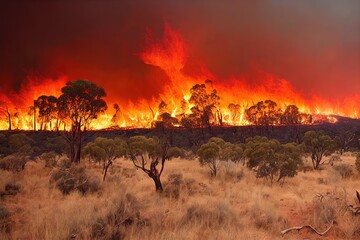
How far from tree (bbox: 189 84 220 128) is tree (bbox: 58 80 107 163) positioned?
148 ft

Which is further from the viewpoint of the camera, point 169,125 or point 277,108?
point 277,108

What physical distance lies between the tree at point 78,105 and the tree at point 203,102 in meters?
45.3

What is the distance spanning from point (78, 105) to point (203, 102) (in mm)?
48320

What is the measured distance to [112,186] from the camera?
17750mm

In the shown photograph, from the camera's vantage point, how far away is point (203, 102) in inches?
2953

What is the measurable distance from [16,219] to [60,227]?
316 centimetres

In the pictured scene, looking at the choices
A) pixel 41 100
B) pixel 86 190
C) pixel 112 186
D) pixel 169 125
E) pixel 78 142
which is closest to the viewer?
pixel 86 190

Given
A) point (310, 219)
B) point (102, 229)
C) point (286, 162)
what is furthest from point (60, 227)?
→ point (286, 162)

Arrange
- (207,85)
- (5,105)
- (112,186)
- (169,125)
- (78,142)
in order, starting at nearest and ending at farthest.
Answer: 1. (112,186)
2. (78,142)
3. (169,125)
4. (207,85)
5. (5,105)

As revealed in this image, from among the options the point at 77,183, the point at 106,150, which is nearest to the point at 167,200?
the point at 77,183

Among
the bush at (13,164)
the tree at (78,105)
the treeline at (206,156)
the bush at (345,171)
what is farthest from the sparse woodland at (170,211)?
the tree at (78,105)

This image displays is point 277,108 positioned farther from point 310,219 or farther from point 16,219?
point 16,219

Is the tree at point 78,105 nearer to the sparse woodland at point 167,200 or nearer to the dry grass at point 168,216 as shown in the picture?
the sparse woodland at point 167,200

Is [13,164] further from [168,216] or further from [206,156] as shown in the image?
[168,216]
